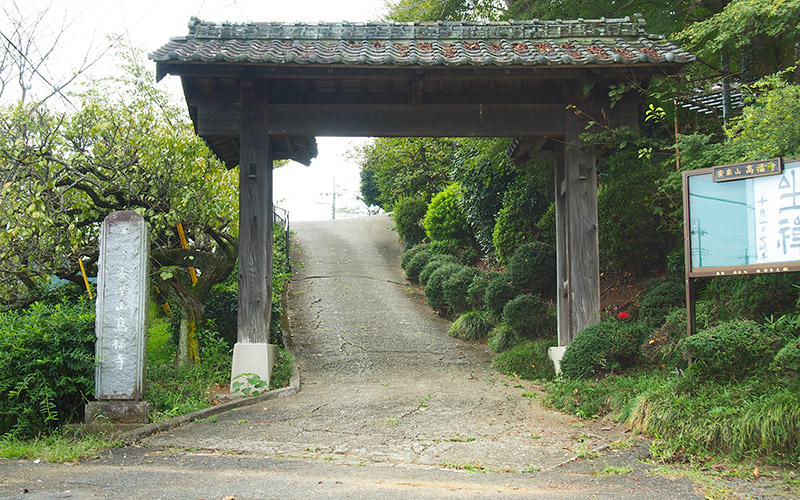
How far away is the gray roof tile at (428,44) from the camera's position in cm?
782

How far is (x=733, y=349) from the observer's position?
595 centimetres

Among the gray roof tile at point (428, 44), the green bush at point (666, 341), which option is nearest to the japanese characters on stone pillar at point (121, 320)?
the gray roof tile at point (428, 44)

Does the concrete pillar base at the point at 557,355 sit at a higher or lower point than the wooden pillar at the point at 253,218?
lower

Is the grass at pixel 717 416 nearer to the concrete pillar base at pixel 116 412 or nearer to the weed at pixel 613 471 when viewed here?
the weed at pixel 613 471

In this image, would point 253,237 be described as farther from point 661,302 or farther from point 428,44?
point 661,302

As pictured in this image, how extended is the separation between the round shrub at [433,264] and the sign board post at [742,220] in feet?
29.9


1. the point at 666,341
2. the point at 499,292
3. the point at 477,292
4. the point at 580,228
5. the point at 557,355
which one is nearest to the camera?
the point at 666,341

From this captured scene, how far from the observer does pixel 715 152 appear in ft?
24.2

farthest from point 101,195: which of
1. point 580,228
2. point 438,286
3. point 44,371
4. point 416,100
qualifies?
point 438,286

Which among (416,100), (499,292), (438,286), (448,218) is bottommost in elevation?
(499,292)

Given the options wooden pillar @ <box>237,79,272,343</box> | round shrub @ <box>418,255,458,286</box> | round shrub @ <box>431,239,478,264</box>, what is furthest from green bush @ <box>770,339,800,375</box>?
round shrub @ <box>431,239,478,264</box>

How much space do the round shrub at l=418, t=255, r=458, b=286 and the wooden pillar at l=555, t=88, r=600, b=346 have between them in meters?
6.83

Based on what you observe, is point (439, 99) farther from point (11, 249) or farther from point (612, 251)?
point (11, 249)

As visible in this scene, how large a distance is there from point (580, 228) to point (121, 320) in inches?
230
